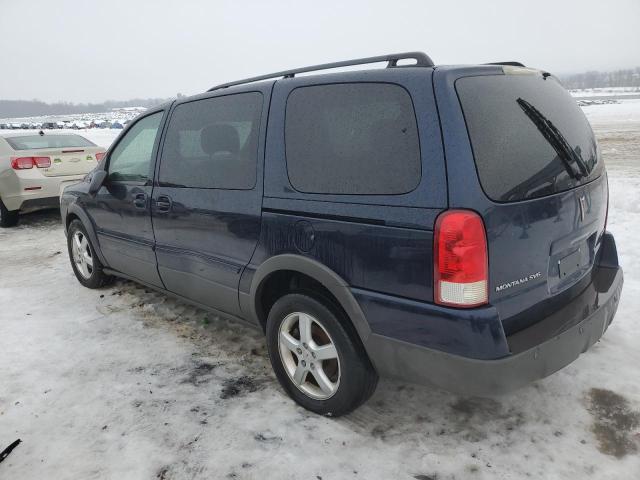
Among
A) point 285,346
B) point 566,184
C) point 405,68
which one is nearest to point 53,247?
point 285,346

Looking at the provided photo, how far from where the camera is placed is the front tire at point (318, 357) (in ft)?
8.14

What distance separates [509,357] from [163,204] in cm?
252

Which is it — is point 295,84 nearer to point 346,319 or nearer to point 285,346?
point 346,319

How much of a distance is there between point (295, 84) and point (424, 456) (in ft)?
6.69

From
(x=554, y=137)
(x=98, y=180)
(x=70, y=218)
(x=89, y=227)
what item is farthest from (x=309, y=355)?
(x=70, y=218)

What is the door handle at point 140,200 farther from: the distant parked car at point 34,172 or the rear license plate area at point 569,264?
the distant parked car at point 34,172

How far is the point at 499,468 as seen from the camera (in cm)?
227

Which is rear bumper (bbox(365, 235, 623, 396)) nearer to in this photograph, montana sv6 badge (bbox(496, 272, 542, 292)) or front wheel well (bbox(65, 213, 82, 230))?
montana sv6 badge (bbox(496, 272, 542, 292))

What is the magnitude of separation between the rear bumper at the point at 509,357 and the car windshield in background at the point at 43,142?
7.73m

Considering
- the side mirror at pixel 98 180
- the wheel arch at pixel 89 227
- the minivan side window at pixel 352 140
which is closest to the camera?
the minivan side window at pixel 352 140

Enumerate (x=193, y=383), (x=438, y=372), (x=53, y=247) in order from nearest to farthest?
(x=438, y=372) < (x=193, y=383) < (x=53, y=247)

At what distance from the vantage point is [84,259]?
4941 millimetres

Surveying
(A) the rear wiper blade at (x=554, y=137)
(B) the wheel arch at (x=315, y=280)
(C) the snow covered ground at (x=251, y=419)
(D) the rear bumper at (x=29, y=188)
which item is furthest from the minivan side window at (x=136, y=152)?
(D) the rear bumper at (x=29, y=188)

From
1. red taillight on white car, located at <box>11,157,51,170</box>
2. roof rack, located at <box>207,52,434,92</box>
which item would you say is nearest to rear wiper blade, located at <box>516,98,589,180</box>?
roof rack, located at <box>207,52,434,92</box>
